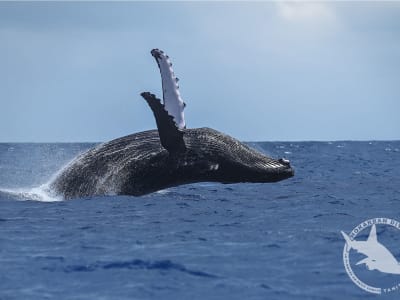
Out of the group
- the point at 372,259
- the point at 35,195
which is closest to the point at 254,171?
the point at 372,259

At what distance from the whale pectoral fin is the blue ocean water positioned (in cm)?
122

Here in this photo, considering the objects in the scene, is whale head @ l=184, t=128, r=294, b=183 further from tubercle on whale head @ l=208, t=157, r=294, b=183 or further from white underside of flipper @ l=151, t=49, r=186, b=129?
white underside of flipper @ l=151, t=49, r=186, b=129

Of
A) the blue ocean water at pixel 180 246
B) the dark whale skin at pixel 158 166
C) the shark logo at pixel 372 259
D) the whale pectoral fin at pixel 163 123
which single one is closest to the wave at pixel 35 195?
the blue ocean water at pixel 180 246

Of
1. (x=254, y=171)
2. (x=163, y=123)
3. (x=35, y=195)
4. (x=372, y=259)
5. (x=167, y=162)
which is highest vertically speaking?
(x=163, y=123)

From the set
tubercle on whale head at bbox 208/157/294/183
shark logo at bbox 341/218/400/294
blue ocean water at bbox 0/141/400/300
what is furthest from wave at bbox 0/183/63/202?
shark logo at bbox 341/218/400/294

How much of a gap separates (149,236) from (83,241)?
35.5 inches

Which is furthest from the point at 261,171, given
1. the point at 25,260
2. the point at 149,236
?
the point at 25,260

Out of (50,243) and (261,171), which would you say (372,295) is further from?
(261,171)

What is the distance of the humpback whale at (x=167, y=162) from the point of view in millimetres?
11891

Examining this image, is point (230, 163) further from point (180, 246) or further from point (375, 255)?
point (375, 255)

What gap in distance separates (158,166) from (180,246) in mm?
3346

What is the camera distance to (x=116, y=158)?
1234cm

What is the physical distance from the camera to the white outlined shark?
787cm

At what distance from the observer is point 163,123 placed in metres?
11.2
